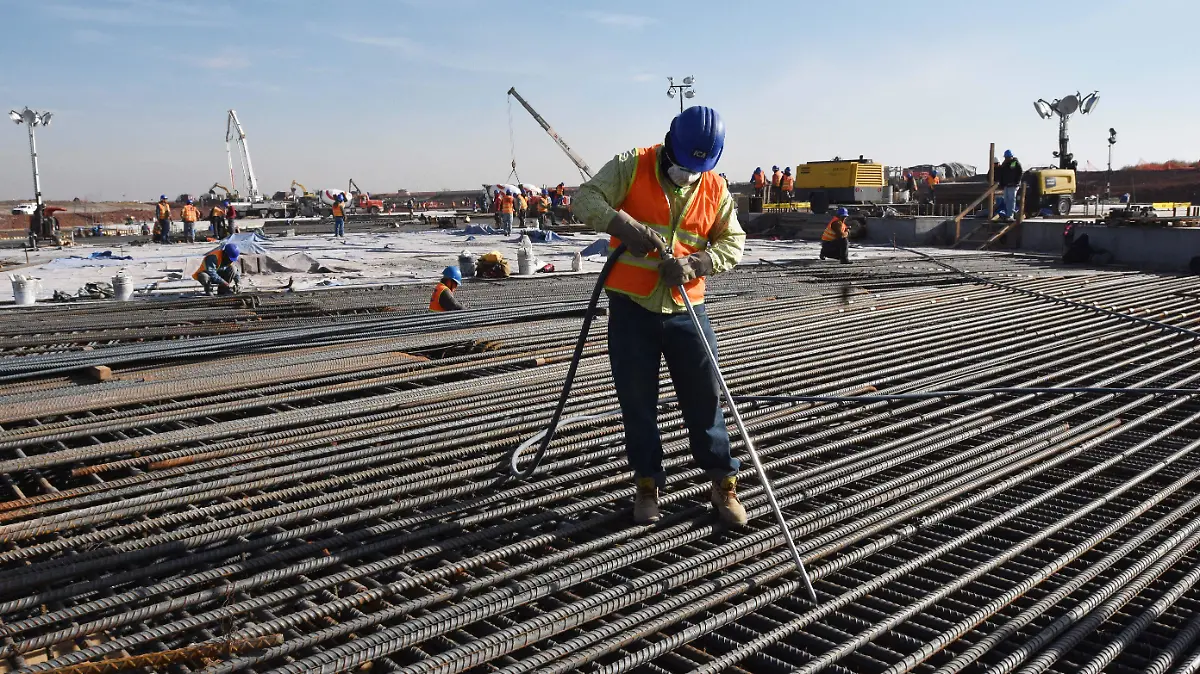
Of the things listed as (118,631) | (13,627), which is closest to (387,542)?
(118,631)

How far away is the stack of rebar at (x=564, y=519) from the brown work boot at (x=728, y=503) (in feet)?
0.22

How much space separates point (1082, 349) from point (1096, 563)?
13.3 feet

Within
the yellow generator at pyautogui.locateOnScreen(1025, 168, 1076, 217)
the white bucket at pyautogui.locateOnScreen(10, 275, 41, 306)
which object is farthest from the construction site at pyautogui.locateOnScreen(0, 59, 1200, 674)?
the yellow generator at pyautogui.locateOnScreen(1025, 168, 1076, 217)

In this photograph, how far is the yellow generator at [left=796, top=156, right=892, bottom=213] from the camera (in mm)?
25000

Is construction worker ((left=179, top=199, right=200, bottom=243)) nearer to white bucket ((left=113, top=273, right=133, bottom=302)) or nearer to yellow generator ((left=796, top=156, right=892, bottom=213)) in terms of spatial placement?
white bucket ((left=113, top=273, right=133, bottom=302))

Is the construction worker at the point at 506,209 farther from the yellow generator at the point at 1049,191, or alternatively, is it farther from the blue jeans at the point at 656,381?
the blue jeans at the point at 656,381

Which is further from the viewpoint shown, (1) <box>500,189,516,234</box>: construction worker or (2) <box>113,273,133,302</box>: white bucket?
(1) <box>500,189,516,234</box>: construction worker

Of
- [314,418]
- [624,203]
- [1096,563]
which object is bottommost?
[1096,563]

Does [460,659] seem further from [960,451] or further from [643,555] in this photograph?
[960,451]

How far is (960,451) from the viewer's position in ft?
13.4

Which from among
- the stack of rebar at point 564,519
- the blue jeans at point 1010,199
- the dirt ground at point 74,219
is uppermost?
the dirt ground at point 74,219

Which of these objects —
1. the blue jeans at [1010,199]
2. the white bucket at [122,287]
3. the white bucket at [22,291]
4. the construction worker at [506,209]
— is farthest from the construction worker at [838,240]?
the construction worker at [506,209]

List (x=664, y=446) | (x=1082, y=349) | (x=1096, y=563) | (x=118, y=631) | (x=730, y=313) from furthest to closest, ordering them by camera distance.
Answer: (x=730, y=313) < (x=1082, y=349) < (x=664, y=446) < (x=1096, y=563) < (x=118, y=631)

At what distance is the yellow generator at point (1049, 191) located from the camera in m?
20.6
